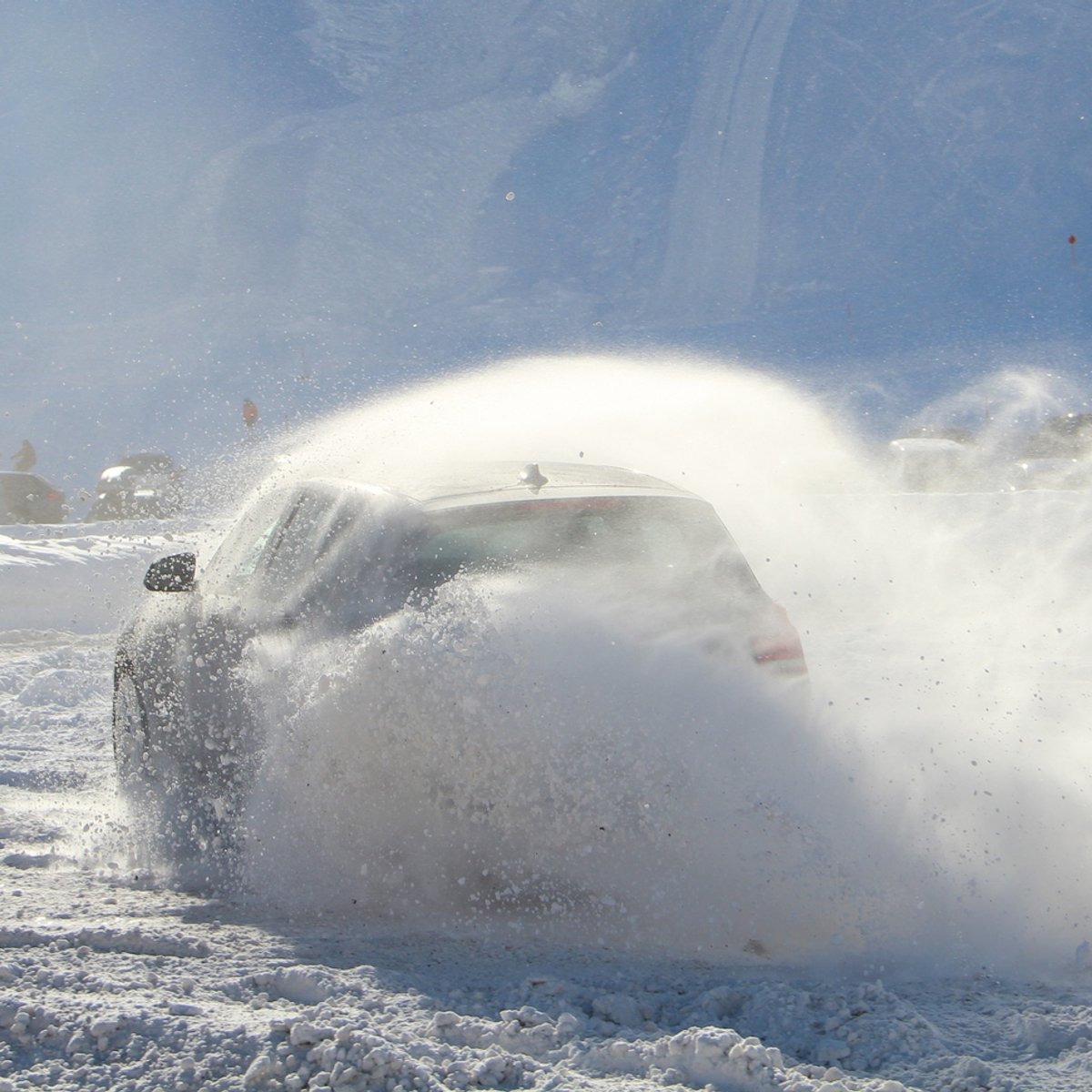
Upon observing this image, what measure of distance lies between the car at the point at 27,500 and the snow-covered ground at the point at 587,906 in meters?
22.9

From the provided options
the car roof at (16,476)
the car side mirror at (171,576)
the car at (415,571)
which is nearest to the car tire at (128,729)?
the car at (415,571)

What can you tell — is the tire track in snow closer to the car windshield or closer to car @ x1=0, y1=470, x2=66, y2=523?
car @ x1=0, y1=470, x2=66, y2=523

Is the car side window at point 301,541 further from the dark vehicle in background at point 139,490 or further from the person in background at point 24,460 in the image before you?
the person in background at point 24,460

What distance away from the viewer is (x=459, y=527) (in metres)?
4.34

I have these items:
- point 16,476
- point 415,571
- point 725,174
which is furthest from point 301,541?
point 725,174

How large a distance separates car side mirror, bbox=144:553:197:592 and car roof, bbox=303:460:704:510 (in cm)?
83

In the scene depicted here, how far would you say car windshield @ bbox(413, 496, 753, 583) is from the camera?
429 cm

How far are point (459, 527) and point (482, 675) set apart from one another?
2.06 ft

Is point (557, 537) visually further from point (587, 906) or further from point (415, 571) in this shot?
point (587, 906)

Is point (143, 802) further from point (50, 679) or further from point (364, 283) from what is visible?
point (364, 283)

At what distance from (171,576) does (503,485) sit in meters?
1.65

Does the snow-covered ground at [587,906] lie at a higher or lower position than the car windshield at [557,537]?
lower

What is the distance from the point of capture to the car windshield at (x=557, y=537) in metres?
4.29

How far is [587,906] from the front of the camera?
3.92 metres
